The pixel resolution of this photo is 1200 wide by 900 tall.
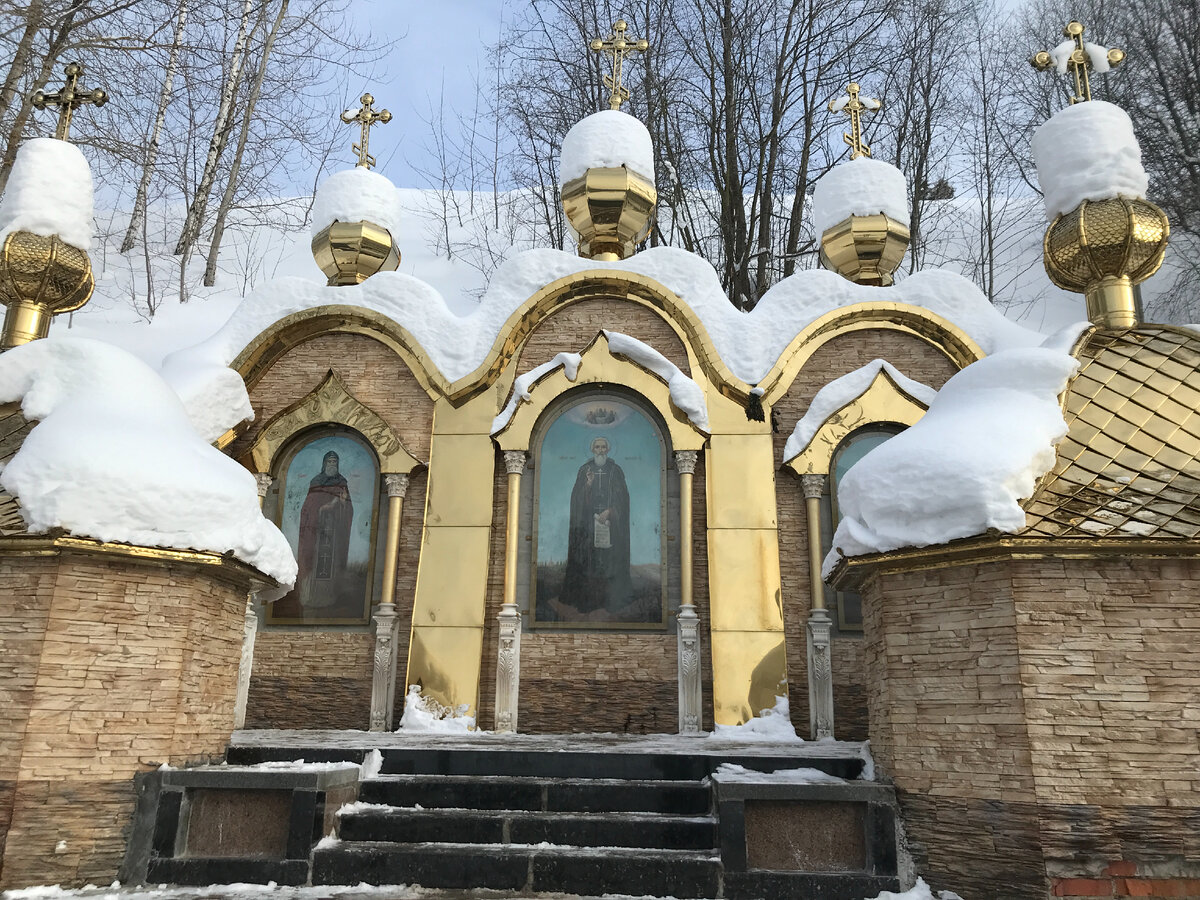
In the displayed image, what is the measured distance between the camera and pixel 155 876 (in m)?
4.98

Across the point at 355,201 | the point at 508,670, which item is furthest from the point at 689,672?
the point at 355,201

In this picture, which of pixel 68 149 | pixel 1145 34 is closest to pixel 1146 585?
pixel 68 149

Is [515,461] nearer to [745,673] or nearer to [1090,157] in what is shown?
[745,673]

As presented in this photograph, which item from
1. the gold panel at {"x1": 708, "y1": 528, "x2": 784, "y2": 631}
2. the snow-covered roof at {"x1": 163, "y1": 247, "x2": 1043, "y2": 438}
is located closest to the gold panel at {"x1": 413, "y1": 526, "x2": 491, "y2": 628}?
the snow-covered roof at {"x1": 163, "y1": 247, "x2": 1043, "y2": 438}

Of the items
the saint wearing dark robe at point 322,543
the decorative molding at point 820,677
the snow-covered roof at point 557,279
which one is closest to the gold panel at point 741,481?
the snow-covered roof at point 557,279

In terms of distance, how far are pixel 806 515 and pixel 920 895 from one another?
4168 millimetres

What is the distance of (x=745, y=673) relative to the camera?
25.5ft

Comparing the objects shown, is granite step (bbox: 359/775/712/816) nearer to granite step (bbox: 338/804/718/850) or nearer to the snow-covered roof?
granite step (bbox: 338/804/718/850)

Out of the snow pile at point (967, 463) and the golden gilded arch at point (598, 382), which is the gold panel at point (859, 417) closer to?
the golden gilded arch at point (598, 382)

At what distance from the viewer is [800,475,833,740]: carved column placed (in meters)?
7.83

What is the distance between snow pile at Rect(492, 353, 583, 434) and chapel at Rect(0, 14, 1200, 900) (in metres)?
0.06

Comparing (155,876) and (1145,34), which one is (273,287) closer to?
(155,876)

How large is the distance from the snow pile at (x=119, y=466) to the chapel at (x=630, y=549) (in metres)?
0.02

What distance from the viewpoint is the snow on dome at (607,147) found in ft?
31.0
